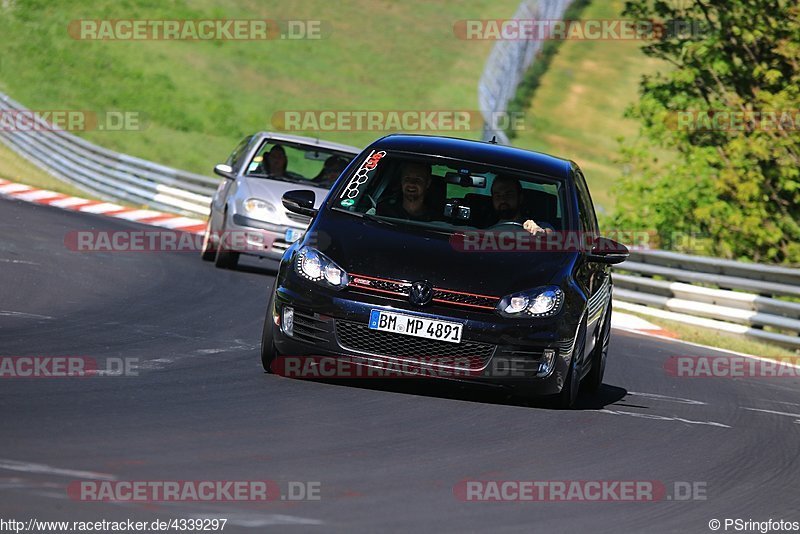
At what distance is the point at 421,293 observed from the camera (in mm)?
8773

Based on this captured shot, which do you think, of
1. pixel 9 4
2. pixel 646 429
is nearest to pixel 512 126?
pixel 9 4

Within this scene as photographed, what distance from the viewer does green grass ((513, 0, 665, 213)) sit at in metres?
47.5

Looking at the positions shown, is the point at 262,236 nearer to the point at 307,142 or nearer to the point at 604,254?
the point at 307,142

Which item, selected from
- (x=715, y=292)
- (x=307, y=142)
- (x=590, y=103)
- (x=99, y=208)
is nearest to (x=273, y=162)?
(x=307, y=142)

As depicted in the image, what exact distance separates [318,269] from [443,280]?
730 mm

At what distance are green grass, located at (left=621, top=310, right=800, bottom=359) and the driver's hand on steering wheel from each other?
7148mm

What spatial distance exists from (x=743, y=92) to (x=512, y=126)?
22.6m

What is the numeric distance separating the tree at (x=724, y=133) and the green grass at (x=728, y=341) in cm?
492

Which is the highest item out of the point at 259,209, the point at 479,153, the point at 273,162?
the point at 479,153

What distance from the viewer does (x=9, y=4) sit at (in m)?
56.6

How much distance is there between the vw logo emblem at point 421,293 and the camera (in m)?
8.77

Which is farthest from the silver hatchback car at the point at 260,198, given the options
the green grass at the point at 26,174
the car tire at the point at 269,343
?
the green grass at the point at 26,174

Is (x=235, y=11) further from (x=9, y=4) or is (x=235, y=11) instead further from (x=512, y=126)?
(x=512, y=126)

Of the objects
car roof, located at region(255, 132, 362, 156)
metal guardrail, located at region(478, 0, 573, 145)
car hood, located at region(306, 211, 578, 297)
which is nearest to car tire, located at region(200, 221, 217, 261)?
car roof, located at region(255, 132, 362, 156)
